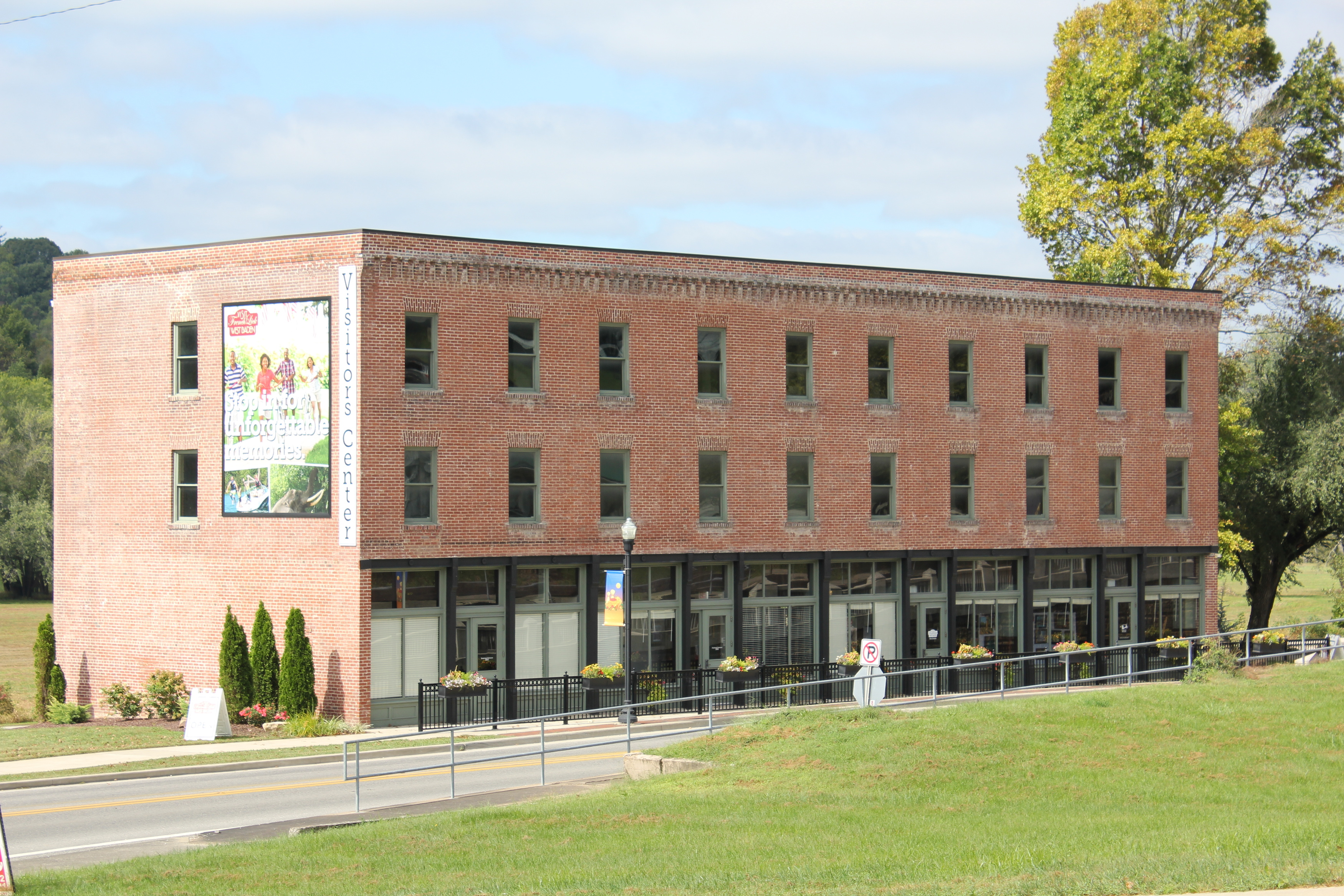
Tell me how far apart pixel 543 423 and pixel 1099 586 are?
18.3m

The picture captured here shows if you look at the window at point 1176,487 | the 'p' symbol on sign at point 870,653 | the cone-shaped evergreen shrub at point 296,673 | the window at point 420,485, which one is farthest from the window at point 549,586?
the window at point 1176,487

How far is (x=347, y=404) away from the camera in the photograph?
34031 millimetres

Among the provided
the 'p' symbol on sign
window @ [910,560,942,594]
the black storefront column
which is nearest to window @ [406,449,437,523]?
the black storefront column

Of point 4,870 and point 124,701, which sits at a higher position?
point 4,870

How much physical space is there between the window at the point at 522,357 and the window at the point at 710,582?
21.9 feet

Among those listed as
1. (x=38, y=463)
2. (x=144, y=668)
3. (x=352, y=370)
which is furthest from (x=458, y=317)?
(x=38, y=463)

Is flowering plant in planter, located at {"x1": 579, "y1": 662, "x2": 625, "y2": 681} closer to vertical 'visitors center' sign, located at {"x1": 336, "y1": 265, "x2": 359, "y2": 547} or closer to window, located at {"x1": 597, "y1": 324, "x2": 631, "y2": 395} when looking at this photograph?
vertical 'visitors center' sign, located at {"x1": 336, "y1": 265, "x2": 359, "y2": 547}

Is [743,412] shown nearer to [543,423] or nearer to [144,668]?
[543,423]

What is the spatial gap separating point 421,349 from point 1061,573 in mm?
20742

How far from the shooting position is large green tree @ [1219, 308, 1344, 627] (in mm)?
50812

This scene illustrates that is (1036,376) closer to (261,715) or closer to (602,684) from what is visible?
(602,684)

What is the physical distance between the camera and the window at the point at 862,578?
40.8m

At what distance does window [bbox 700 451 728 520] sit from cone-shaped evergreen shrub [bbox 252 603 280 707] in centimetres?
1155

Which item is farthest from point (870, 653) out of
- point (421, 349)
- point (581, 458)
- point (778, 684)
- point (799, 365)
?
point (421, 349)
